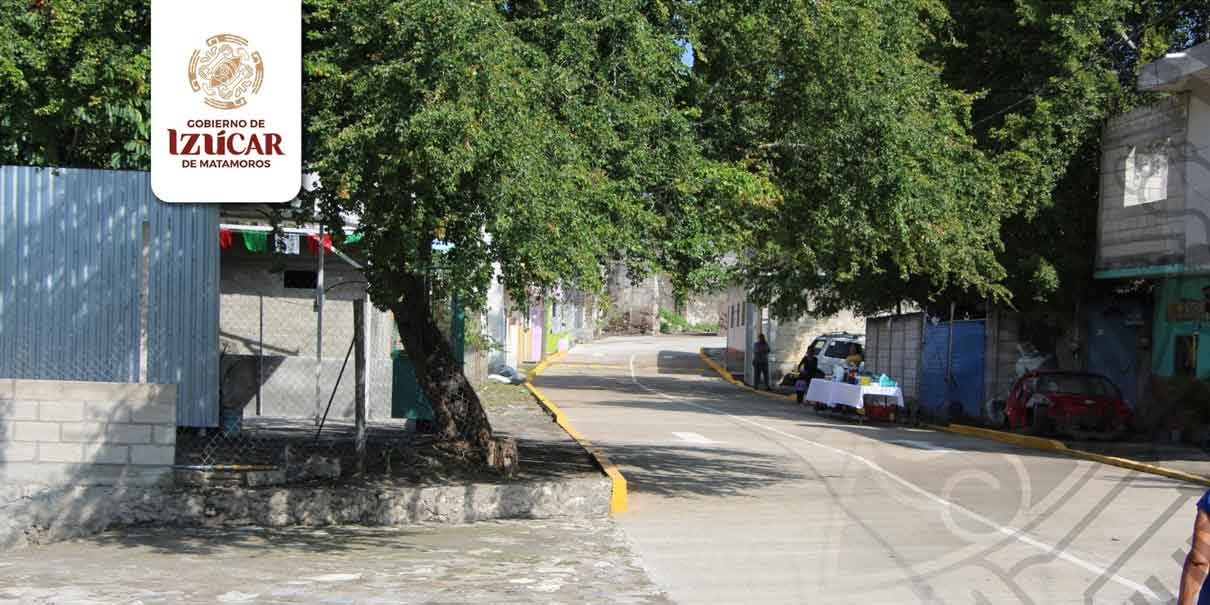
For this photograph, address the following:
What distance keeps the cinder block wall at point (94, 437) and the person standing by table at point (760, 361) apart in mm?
30067

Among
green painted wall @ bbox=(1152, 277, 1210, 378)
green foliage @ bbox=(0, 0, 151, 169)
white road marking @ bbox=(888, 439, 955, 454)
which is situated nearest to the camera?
green foliage @ bbox=(0, 0, 151, 169)

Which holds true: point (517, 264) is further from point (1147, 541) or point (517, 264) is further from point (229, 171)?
point (1147, 541)

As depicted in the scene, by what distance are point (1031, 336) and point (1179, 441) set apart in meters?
5.59

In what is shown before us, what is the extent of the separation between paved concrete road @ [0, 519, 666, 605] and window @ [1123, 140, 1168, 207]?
48.5ft

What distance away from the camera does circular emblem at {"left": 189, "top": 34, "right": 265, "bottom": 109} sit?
938cm

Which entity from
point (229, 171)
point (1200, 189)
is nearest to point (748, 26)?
point (229, 171)

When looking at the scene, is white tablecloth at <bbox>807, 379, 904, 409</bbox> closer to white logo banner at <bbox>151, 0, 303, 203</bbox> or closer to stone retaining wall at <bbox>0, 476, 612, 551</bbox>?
stone retaining wall at <bbox>0, 476, 612, 551</bbox>

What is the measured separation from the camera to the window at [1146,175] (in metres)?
22.0

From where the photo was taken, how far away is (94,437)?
1138 centimetres

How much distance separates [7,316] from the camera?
1276cm

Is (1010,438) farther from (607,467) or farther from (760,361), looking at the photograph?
(760,361)

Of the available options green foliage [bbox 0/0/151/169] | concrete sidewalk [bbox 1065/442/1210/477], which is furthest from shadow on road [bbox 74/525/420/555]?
concrete sidewalk [bbox 1065/442/1210/477]

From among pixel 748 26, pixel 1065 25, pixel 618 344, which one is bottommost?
pixel 618 344

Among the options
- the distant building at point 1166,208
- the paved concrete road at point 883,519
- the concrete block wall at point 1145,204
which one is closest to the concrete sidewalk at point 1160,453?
the paved concrete road at point 883,519
